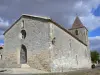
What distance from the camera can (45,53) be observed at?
2916cm

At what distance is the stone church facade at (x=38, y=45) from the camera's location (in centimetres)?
2930

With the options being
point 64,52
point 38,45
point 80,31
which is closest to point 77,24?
point 80,31

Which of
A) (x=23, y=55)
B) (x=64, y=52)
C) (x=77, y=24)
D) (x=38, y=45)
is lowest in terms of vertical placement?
(x=23, y=55)

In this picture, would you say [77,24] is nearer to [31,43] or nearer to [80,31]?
[80,31]

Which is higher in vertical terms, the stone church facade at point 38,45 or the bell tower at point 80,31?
the bell tower at point 80,31

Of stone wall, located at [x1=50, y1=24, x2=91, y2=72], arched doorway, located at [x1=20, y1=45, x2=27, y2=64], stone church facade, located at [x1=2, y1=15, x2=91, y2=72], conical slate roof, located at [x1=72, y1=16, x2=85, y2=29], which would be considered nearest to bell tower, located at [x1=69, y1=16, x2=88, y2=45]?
conical slate roof, located at [x1=72, y1=16, x2=85, y2=29]

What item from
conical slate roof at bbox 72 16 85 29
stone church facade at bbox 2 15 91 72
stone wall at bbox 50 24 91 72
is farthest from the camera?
conical slate roof at bbox 72 16 85 29

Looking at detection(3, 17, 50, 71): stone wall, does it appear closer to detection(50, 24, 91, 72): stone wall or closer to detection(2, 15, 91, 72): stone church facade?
detection(2, 15, 91, 72): stone church facade

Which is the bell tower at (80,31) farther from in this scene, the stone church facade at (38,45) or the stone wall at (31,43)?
the stone wall at (31,43)

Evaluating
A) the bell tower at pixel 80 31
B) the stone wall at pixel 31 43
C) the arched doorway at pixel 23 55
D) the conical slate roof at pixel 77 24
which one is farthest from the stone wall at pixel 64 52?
the conical slate roof at pixel 77 24

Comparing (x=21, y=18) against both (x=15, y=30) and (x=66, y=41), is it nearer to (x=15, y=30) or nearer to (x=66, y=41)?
(x=15, y=30)

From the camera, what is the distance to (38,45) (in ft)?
98.1

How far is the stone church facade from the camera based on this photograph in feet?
96.1

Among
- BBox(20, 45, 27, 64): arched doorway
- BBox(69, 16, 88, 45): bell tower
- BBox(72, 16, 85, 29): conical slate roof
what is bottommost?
BBox(20, 45, 27, 64): arched doorway
